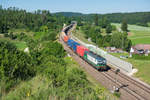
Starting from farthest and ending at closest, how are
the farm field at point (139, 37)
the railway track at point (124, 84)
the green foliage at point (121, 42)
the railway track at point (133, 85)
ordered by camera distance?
the farm field at point (139, 37)
the green foliage at point (121, 42)
the railway track at point (133, 85)
the railway track at point (124, 84)

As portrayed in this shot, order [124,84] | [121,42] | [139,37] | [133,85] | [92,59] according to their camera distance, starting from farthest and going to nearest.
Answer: [139,37]
[121,42]
[92,59]
[124,84]
[133,85]

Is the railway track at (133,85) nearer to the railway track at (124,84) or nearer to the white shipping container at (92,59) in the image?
the railway track at (124,84)

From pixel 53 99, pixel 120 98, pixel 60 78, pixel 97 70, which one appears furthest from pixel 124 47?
pixel 53 99

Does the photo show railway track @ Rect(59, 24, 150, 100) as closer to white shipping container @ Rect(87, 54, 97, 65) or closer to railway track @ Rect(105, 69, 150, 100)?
railway track @ Rect(105, 69, 150, 100)

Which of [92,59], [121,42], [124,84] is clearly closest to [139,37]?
[121,42]

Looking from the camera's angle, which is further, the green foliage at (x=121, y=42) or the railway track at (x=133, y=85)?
the green foliage at (x=121, y=42)

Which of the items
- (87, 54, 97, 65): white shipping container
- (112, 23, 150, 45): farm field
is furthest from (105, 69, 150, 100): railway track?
(112, 23, 150, 45): farm field

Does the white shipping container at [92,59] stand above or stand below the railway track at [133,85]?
above

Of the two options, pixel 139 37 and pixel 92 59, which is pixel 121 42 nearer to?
pixel 139 37

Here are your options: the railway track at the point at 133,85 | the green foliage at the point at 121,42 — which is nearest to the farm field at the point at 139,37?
the green foliage at the point at 121,42

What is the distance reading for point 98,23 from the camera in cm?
18150

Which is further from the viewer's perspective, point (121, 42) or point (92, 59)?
point (121, 42)

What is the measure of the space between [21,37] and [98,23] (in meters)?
99.6

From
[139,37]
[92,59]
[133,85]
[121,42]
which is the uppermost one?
[92,59]
